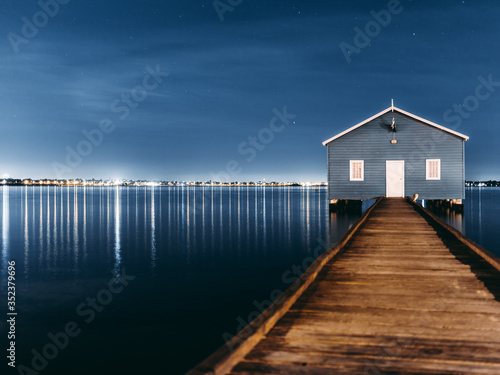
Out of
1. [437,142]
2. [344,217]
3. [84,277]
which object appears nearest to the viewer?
[84,277]

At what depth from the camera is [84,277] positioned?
40.7 feet

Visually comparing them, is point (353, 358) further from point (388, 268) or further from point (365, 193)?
point (365, 193)

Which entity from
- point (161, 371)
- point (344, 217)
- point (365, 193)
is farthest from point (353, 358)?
point (344, 217)

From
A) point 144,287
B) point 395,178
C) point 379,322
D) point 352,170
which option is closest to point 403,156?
point 395,178

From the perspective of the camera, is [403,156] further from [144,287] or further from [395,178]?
[144,287]

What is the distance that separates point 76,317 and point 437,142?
2316 centimetres

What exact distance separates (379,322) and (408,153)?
23.2 meters

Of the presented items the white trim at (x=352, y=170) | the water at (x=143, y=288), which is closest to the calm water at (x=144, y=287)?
the water at (x=143, y=288)

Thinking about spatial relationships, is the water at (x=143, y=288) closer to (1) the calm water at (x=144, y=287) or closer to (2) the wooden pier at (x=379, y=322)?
(1) the calm water at (x=144, y=287)

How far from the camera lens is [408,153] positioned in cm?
2581

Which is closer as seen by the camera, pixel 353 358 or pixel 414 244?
pixel 353 358

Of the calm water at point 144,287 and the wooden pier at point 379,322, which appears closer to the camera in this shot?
the wooden pier at point 379,322

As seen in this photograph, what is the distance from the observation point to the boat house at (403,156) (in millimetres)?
25719

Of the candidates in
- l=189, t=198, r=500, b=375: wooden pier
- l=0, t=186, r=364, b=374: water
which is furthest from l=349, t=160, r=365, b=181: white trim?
l=189, t=198, r=500, b=375: wooden pier
